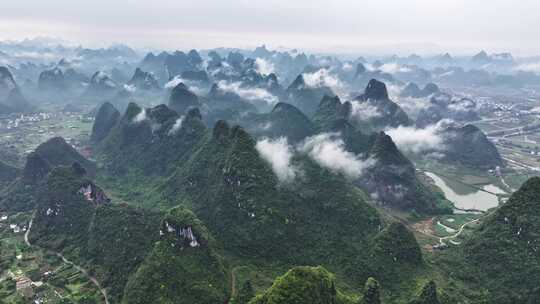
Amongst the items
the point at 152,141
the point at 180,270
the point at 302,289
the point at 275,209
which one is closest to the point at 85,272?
the point at 180,270

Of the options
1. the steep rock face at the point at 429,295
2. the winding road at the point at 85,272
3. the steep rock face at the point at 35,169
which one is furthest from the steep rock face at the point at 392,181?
the steep rock face at the point at 35,169

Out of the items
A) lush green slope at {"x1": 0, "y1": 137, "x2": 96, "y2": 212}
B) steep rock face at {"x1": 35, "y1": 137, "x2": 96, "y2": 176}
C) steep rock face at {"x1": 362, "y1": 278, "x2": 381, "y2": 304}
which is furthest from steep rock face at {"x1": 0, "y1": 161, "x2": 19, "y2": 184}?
steep rock face at {"x1": 362, "y1": 278, "x2": 381, "y2": 304}

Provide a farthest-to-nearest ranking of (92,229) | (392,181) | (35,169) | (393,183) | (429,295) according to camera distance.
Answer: (392,181) < (393,183) < (35,169) < (92,229) < (429,295)

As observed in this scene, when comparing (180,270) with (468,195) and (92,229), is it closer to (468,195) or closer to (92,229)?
(92,229)

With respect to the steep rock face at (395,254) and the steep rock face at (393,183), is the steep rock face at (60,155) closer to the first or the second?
the steep rock face at (393,183)

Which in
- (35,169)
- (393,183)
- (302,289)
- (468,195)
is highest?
(302,289)

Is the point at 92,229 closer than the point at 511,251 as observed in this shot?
No

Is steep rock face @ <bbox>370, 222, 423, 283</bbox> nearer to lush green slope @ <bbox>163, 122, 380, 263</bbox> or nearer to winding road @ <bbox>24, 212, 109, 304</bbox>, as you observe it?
lush green slope @ <bbox>163, 122, 380, 263</bbox>
